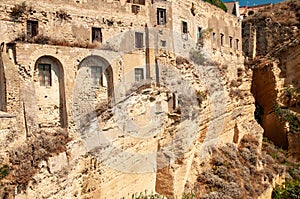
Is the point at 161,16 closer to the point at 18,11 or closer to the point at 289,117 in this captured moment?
the point at 18,11

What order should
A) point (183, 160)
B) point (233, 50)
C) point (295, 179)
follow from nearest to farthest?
point (183, 160)
point (295, 179)
point (233, 50)

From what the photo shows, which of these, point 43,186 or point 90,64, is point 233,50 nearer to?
point 90,64

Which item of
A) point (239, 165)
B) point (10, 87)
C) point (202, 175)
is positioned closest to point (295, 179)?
point (239, 165)

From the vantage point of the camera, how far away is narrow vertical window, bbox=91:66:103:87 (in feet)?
43.0

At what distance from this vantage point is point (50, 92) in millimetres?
11906

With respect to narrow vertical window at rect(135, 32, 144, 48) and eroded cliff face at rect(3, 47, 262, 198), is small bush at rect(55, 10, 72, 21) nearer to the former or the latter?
narrow vertical window at rect(135, 32, 144, 48)

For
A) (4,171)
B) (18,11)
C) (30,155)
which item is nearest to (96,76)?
(18,11)

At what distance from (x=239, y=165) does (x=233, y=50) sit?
894 centimetres

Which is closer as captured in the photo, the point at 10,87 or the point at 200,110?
the point at 10,87

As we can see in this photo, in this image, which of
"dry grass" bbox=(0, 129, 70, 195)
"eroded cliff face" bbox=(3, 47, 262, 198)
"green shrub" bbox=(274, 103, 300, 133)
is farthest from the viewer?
"green shrub" bbox=(274, 103, 300, 133)

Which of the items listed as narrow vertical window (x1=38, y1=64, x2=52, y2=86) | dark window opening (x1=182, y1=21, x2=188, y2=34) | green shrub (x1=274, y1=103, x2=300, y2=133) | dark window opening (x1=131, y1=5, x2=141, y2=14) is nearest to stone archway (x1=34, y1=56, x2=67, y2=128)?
narrow vertical window (x1=38, y1=64, x2=52, y2=86)

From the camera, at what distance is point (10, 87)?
1083 centimetres

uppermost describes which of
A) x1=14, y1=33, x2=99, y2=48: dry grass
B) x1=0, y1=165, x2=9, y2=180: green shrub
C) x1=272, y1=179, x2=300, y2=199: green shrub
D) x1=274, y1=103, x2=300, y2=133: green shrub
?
x1=14, y1=33, x2=99, y2=48: dry grass

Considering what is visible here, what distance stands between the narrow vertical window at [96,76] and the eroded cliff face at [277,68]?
13.1 metres
